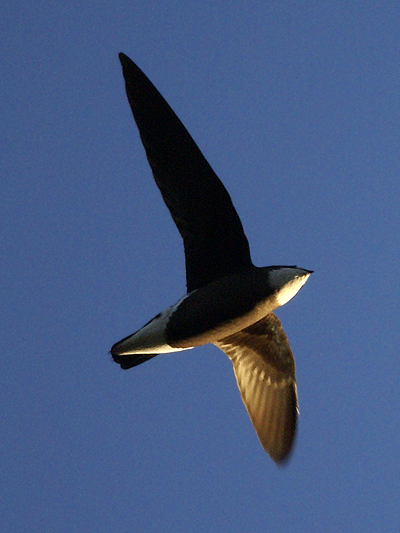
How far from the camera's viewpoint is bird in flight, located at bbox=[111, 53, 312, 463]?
5930 mm

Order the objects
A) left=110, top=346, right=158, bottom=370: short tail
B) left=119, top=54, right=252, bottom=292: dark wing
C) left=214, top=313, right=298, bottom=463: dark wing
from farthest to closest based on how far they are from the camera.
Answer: left=214, top=313, right=298, bottom=463: dark wing < left=110, top=346, right=158, bottom=370: short tail < left=119, top=54, right=252, bottom=292: dark wing

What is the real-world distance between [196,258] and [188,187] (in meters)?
0.60

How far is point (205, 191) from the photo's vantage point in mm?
6098

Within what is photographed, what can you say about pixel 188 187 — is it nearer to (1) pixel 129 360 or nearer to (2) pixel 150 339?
(2) pixel 150 339

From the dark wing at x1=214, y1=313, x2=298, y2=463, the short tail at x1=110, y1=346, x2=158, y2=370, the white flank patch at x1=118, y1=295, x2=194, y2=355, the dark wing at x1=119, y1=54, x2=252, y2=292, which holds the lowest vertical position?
the dark wing at x1=214, y1=313, x2=298, y2=463

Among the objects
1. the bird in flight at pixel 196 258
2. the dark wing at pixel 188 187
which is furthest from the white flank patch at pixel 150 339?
the dark wing at pixel 188 187

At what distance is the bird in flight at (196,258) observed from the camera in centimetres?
593

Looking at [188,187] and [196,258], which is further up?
[188,187]

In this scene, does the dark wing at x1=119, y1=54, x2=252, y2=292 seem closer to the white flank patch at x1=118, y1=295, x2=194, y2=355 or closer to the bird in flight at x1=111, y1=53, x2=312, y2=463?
the bird in flight at x1=111, y1=53, x2=312, y2=463

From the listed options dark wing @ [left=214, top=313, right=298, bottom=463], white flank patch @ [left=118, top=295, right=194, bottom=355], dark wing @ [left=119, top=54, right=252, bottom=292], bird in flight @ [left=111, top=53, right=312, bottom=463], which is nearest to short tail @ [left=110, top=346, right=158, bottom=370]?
bird in flight @ [left=111, top=53, right=312, bottom=463]

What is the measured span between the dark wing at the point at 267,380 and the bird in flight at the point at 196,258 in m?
0.95

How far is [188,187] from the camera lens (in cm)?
611

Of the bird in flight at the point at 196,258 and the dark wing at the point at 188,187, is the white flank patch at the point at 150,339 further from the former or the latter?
the dark wing at the point at 188,187

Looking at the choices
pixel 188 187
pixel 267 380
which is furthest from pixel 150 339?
pixel 267 380
